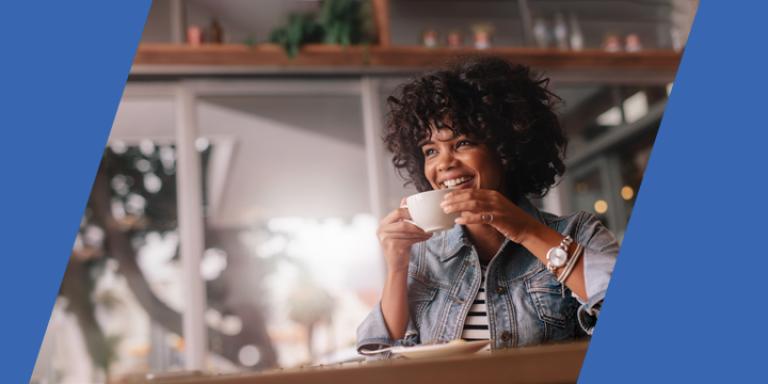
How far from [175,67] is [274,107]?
6.6 inches

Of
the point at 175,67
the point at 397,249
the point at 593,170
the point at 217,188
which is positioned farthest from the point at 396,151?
the point at 175,67

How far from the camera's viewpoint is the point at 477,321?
2.15ft

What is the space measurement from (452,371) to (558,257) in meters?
0.16

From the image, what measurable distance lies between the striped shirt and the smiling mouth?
0.33ft

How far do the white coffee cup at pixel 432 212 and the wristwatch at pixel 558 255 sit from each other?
0.10m

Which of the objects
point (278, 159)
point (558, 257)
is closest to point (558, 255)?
point (558, 257)

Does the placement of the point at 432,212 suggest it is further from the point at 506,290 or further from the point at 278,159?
the point at 278,159

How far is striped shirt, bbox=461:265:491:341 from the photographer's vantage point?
652 millimetres

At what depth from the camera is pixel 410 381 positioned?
54 centimetres

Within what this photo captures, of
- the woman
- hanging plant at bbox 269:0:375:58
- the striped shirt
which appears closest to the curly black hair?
the woman

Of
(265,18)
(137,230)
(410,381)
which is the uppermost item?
(265,18)

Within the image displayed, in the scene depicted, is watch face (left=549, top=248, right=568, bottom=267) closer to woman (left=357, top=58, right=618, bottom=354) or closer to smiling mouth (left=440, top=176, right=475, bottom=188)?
woman (left=357, top=58, right=618, bottom=354)

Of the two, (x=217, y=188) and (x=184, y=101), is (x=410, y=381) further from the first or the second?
(x=184, y=101)

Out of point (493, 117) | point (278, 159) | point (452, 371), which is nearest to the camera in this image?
point (452, 371)
